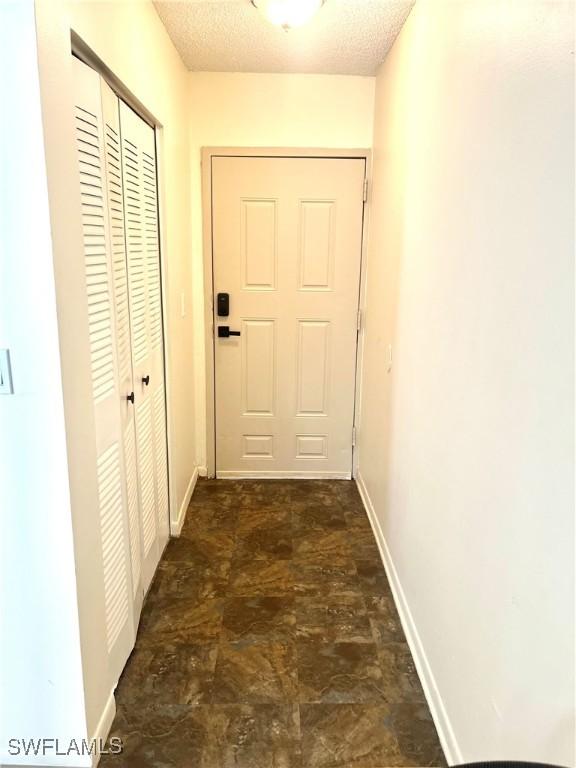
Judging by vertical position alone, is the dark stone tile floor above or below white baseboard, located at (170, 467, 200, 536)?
below

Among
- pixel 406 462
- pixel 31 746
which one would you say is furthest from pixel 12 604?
pixel 406 462

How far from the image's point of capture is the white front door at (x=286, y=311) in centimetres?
315

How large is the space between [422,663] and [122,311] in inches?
62.5

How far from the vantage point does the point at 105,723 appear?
159 cm

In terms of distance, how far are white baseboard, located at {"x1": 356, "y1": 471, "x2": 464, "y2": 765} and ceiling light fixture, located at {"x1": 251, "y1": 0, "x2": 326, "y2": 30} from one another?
2291 millimetres

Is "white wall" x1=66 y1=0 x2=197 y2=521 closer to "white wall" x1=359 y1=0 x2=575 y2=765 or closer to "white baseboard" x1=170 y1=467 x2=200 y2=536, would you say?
"white baseboard" x1=170 y1=467 x2=200 y2=536

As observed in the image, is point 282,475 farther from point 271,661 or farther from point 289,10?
point 289,10

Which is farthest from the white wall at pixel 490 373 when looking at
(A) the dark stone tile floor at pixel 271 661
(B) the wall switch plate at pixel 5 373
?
(B) the wall switch plate at pixel 5 373

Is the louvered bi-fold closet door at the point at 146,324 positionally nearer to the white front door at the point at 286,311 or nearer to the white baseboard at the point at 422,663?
the white front door at the point at 286,311

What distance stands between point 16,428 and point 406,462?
1.46m

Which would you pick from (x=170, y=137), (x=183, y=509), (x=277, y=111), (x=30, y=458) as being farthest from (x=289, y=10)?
(x=183, y=509)

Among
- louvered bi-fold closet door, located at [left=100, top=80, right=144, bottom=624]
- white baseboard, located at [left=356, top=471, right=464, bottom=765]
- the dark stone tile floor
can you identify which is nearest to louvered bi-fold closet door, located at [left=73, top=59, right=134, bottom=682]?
louvered bi-fold closet door, located at [left=100, top=80, right=144, bottom=624]

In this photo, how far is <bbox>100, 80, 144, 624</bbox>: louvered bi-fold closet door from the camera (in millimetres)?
1709

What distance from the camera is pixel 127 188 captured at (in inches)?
76.3
